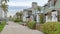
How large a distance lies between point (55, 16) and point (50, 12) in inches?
136

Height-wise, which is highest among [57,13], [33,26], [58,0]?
[58,0]

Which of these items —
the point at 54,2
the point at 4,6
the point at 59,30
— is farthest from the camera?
the point at 4,6

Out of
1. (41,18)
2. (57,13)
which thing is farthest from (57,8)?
(41,18)

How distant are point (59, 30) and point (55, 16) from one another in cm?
2406

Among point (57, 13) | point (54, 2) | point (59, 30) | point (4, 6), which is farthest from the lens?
point (4, 6)

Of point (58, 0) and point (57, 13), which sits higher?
point (58, 0)

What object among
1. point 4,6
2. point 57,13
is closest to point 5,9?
point 4,6

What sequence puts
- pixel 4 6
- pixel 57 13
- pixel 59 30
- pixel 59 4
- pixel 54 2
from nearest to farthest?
1. pixel 59 30
2. pixel 57 13
3. pixel 59 4
4. pixel 54 2
5. pixel 4 6

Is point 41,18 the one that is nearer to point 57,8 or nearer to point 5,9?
point 57,8

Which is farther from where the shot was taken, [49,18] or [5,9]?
[5,9]

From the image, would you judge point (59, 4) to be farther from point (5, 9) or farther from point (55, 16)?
point (5, 9)

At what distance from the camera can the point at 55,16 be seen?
3778cm

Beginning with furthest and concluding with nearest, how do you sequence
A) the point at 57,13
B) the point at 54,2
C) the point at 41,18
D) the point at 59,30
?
the point at 41,18 → the point at 54,2 → the point at 57,13 → the point at 59,30

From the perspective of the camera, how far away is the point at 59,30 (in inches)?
547
